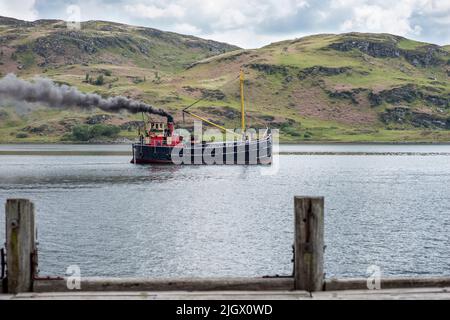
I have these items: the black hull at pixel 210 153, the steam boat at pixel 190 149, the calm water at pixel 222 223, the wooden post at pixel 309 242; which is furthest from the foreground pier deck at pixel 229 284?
the black hull at pixel 210 153

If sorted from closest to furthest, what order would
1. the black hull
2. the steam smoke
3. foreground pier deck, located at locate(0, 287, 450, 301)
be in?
1. foreground pier deck, located at locate(0, 287, 450, 301)
2. the steam smoke
3. the black hull

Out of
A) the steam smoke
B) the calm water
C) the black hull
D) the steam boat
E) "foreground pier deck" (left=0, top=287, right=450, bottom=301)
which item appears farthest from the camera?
the black hull

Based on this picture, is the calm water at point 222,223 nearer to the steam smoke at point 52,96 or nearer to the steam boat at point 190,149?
the steam smoke at point 52,96

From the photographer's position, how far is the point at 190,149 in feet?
513

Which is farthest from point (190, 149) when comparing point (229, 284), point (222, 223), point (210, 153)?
point (229, 284)

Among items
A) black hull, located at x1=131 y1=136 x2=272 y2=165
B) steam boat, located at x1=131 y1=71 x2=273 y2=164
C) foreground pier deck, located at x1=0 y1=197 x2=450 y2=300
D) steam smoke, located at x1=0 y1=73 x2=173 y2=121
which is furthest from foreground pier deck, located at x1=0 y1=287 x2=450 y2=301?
black hull, located at x1=131 y1=136 x2=272 y2=165

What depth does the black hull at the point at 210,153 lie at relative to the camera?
Answer: 151 meters

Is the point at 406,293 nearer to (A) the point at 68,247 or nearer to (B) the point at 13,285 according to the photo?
(B) the point at 13,285

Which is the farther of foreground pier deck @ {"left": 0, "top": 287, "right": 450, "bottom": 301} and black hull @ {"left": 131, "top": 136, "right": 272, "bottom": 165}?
black hull @ {"left": 131, "top": 136, "right": 272, "bottom": 165}

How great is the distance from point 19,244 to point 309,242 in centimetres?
621

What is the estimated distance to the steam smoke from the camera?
324 ft

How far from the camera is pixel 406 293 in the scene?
1316 cm

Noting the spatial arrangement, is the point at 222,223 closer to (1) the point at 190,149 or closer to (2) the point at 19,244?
(2) the point at 19,244

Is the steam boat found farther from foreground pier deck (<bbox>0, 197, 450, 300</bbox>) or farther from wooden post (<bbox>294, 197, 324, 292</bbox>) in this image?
wooden post (<bbox>294, 197, 324, 292</bbox>)
